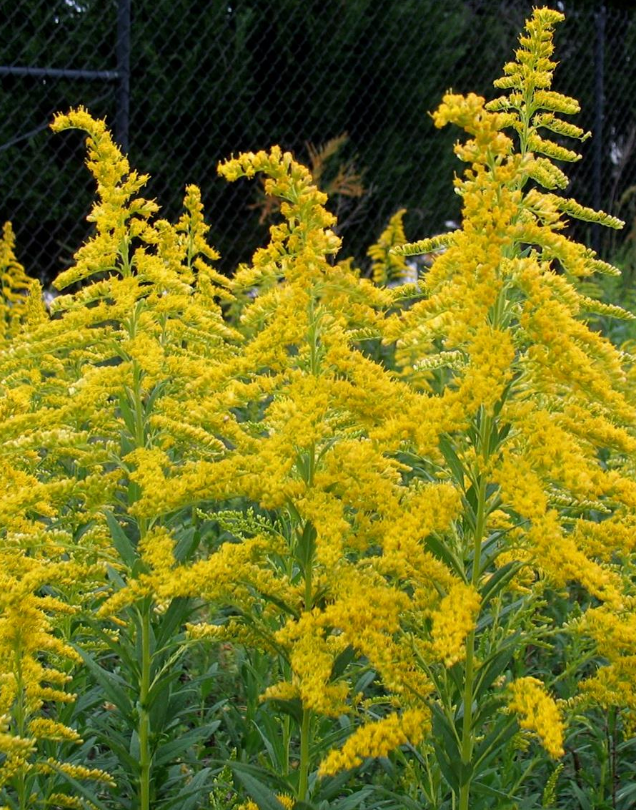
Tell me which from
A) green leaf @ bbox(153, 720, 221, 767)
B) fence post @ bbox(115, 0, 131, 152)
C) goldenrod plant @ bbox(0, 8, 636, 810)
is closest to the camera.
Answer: goldenrod plant @ bbox(0, 8, 636, 810)

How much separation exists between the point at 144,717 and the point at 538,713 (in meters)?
0.99

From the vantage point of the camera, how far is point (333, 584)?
2.13 meters

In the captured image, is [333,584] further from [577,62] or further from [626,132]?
[626,132]

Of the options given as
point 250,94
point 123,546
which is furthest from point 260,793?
point 250,94

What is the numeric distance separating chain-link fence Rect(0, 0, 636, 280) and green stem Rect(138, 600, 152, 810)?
5.02 metres

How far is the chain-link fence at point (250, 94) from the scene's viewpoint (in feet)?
26.4

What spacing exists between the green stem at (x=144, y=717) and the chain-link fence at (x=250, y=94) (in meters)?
5.02

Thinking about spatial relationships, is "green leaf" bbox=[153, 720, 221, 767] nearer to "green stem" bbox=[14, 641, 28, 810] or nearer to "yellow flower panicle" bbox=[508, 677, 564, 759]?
"green stem" bbox=[14, 641, 28, 810]

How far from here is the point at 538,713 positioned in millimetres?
2039

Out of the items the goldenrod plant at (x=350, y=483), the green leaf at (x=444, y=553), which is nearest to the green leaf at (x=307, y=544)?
the goldenrod plant at (x=350, y=483)

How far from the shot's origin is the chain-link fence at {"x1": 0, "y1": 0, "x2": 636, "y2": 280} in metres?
8.05

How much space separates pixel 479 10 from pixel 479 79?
3.48 ft

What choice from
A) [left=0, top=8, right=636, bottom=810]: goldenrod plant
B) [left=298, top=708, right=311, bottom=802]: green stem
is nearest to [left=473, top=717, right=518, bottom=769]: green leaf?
[left=0, top=8, right=636, bottom=810]: goldenrod plant

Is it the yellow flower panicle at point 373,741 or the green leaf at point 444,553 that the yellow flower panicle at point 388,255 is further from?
the yellow flower panicle at point 373,741
